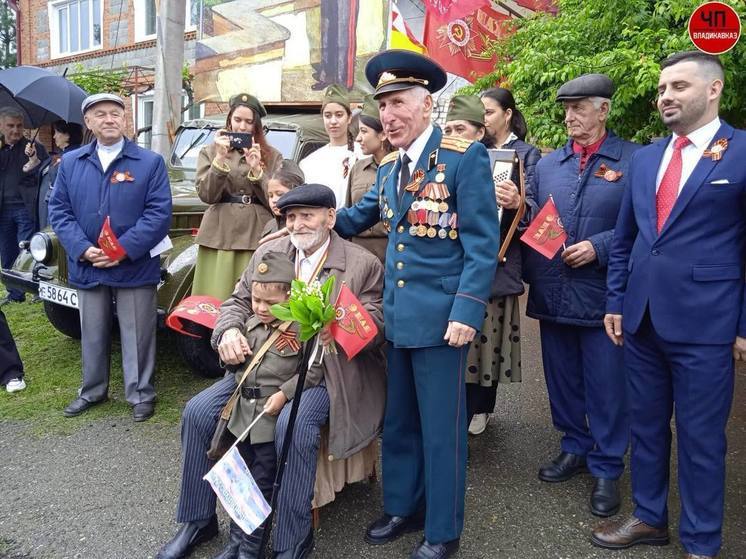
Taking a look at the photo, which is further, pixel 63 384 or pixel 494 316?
pixel 63 384

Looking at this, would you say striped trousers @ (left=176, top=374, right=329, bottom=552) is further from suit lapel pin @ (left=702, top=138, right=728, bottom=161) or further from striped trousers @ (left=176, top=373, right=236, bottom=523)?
suit lapel pin @ (left=702, top=138, right=728, bottom=161)

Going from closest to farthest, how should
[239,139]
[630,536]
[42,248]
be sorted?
[630,536]
[239,139]
[42,248]

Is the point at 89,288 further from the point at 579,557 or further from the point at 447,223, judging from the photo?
the point at 579,557

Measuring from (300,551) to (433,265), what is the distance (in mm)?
1275

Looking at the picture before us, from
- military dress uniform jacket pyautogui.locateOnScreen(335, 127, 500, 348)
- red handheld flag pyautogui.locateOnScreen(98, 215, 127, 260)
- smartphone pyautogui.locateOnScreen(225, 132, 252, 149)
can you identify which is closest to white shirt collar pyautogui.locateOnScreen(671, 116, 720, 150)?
military dress uniform jacket pyautogui.locateOnScreen(335, 127, 500, 348)

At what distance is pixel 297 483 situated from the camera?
2.57 m

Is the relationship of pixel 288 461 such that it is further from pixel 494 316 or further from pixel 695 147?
pixel 695 147

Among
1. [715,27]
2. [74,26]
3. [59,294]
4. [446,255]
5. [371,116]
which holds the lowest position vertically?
[59,294]

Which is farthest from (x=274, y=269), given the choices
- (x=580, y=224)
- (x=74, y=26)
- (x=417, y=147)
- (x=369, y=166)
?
(x=74, y=26)

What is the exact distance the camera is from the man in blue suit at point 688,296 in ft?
8.16

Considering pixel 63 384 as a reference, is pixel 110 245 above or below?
above

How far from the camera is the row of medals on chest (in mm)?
2564

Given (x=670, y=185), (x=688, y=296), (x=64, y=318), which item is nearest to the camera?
(x=688, y=296)

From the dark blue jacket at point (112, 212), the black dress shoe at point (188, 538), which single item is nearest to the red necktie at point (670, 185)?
the black dress shoe at point (188, 538)
